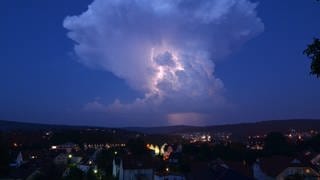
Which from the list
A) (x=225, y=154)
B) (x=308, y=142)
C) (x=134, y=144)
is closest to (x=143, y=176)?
(x=225, y=154)

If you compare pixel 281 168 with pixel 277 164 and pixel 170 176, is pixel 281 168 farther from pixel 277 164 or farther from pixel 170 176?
pixel 170 176

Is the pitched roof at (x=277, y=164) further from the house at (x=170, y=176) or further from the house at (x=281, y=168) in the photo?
the house at (x=170, y=176)

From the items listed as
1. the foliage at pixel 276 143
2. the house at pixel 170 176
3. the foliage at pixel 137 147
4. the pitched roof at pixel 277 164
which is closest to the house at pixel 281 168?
the pitched roof at pixel 277 164

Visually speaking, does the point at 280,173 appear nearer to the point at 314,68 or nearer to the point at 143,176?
the point at 143,176

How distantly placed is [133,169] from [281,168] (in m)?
17.5

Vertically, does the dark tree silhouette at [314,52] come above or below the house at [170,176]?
above

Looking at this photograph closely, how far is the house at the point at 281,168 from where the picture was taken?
173ft

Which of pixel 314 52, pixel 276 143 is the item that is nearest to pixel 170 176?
pixel 314 52

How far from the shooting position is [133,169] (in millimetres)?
56469

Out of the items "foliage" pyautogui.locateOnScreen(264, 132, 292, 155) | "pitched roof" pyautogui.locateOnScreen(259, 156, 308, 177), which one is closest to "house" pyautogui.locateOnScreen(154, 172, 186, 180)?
"pitched roof" pyautogui.locateOnScreen(259, 156, 308, 177)

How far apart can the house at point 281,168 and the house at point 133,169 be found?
1336 cm

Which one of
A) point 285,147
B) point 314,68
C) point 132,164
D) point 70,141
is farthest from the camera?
point 70,141

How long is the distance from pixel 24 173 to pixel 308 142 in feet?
197

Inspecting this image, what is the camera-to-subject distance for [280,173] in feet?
174
